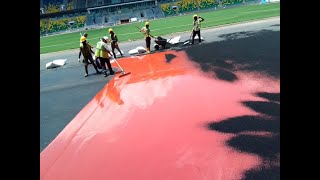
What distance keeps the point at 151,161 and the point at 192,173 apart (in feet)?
2.84

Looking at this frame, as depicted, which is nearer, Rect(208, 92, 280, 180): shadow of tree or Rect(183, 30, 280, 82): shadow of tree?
Rect(208, 92, 280, 180): shadow of tree

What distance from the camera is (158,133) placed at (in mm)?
5910

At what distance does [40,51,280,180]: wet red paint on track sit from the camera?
4.64 metres

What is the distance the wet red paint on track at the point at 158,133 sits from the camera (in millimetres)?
4637

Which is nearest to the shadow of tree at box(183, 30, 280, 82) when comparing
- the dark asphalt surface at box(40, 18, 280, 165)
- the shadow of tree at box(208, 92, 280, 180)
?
the dark asphalt surface at box(40, 18, 280, 165)

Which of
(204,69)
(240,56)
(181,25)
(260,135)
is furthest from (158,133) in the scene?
(181,25)

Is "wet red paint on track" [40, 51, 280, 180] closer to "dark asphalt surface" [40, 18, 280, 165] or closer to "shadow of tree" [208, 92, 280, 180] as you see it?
"shadow of tree" [208, 92, 280, 180]

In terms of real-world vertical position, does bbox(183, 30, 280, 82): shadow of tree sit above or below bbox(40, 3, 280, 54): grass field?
below

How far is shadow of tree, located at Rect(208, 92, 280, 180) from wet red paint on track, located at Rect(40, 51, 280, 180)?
0.49 ft

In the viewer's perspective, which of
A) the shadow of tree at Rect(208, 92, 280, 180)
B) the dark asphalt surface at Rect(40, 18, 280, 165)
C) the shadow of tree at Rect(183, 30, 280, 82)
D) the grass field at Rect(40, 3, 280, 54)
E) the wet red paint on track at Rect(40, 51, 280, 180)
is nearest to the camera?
the shadow of tree at Rect(208, 92, 280, 180)

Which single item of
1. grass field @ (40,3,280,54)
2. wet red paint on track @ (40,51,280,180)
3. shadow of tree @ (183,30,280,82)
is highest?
grass field @ (40,3,280,54)

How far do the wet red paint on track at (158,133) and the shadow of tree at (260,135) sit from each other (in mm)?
150
